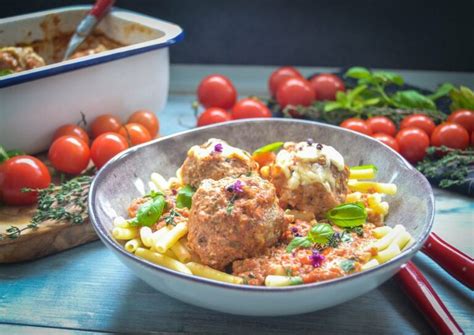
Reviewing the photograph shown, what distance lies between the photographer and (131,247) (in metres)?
2.42

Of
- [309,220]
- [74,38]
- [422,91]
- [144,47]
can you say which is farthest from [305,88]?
[309,220]

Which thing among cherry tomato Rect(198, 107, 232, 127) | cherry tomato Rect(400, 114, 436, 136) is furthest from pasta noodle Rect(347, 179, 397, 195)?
cherry tomato Rect(198, 107, 232, 127)

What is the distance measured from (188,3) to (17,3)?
138cm

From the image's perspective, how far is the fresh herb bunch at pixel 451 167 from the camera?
11.0 ft

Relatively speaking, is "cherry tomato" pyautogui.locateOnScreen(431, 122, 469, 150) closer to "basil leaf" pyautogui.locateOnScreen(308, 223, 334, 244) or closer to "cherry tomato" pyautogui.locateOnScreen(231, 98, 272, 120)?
"cherry tomato" pyautogui.locateOnScreen(231, 98, 272, 120)

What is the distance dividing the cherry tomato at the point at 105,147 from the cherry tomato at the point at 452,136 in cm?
193

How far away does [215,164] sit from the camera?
2.65m

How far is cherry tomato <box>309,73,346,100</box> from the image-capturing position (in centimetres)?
443

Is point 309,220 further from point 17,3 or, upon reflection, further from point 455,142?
point 17,3

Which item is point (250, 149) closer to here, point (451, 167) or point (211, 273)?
point (211, 273)

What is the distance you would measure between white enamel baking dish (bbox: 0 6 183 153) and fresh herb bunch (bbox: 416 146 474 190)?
1721mm

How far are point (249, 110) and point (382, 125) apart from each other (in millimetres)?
906

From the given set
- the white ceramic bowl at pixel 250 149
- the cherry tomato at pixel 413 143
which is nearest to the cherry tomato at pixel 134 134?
the white ceramic bowl at pixel 250 149

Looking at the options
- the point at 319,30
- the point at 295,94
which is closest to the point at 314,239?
the point at 295,94
